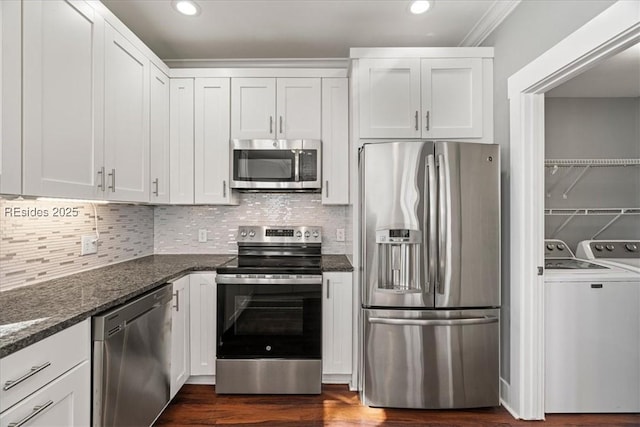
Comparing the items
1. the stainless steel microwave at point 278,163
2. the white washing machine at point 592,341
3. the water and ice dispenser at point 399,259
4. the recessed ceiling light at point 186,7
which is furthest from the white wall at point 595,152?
the recessed ceiling light at point 186,7

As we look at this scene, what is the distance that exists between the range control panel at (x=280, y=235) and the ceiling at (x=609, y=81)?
7.60ft

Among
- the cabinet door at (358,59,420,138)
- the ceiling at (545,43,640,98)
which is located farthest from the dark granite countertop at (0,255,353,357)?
the ceiling at (545,43,640,98)

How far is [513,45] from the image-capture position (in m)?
2.13

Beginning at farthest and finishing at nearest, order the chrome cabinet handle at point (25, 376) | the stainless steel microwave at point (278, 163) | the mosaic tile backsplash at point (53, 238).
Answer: the stainless steel microwave at point (278, 163) → the mosaic tile backsplash at point (53, 238) → the chrome cabinet handle at point (25, 376)

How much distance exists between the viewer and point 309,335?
7.49 ft

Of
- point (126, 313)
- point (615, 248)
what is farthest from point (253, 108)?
point (615, 248)

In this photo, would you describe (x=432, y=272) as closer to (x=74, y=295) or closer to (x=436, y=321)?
(x=436, y=321)

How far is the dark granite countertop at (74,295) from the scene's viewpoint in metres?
1.06

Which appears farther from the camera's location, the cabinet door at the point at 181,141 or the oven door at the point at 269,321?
the cabinet door at the point at 181,141

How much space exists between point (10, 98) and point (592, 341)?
311 centimetres

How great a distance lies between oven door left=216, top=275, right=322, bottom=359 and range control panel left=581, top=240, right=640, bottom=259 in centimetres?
231

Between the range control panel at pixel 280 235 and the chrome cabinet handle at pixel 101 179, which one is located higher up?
the chrome cabinet handle at pixel 101 179

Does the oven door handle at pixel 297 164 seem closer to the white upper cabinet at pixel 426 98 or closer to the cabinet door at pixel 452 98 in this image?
the white upper cabinet at pixel 426 98

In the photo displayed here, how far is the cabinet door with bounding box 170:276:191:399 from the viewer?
2.11 m
